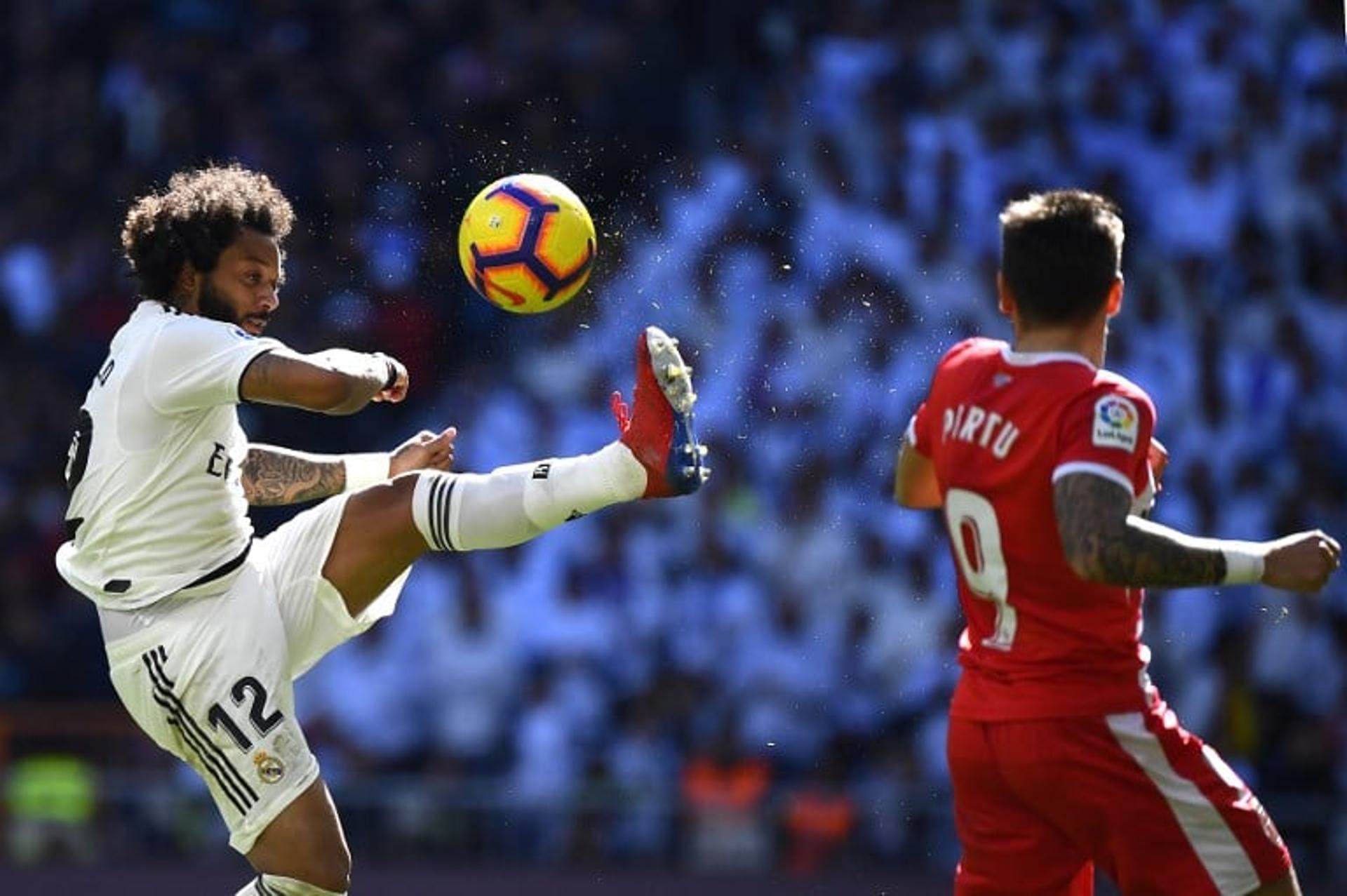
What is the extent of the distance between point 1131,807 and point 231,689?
2573 millimetres

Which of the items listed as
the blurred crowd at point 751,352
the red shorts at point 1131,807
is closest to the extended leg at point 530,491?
the red shorts at point 1131,807

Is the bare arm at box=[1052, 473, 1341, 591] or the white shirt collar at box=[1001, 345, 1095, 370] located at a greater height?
the white shirt collar at box=[1001, 345, 1095, 370]

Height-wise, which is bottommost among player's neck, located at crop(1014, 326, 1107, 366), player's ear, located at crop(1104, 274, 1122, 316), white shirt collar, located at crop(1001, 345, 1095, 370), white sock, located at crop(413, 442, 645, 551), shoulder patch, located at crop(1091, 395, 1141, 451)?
white sock, located at crop(413, 442, 645, 551)

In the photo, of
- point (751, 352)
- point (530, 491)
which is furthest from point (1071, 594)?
point (751, 352)

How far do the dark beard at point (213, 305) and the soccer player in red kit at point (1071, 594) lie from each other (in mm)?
2218

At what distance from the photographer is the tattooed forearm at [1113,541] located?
184 inches

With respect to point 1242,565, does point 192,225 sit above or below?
above

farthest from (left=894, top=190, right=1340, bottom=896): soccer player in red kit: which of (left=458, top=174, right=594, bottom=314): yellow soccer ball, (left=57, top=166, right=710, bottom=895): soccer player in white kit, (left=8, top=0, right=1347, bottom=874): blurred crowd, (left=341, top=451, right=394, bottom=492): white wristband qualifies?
(left=8, top=0, right=1347, bottom=874): blurred crowd

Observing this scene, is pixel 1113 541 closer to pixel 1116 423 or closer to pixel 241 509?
pixel 1116 423

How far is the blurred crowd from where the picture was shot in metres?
11.0

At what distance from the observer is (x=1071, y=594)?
16.3 ft

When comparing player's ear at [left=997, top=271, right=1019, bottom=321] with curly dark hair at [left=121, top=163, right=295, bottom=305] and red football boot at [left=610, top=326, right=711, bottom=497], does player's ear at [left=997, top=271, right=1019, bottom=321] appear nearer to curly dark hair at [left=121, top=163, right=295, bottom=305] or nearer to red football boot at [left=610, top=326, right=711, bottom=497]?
red football boot at [left=610, top=326, right=711, bottom=497]

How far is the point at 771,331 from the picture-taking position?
39.1ft

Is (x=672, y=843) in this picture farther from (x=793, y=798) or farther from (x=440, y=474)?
(x=440, y=474)
